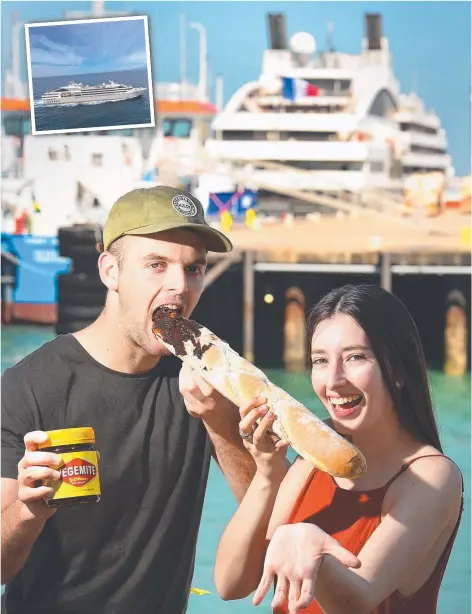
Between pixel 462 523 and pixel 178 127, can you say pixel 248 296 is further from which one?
pixel 178 127

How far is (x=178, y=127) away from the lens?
37.1m

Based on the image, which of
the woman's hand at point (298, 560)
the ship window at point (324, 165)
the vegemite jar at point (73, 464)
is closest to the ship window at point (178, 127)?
the ship window at point (324, 165)

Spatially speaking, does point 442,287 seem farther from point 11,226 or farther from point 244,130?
point 244,130

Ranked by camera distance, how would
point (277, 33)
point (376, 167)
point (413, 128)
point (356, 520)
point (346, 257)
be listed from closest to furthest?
point (356, 520) < point (346, 257) < point (376, 167) < point (277, 33) < point (413, 128)

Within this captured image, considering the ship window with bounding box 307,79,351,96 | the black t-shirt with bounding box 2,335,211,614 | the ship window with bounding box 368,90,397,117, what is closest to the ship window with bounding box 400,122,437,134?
the ship window with bounding box 368,90,397,117

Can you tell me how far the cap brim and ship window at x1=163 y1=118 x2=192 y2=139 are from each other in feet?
111

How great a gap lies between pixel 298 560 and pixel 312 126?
1421 inches

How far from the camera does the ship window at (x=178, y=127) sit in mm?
36531

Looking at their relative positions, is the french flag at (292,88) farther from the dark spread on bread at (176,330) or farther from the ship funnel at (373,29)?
the dark spread on bread at (176,330)

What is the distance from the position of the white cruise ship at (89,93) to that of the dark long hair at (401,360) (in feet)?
3.91

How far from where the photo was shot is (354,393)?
2383 mm

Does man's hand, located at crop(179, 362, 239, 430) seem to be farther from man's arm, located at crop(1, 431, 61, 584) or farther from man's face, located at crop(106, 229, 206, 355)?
man's arm, located at crop(1, 431, 61, 584)

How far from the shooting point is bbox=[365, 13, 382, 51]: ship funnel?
1630 inches

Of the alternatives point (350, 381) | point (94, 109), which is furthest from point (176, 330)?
point (94, 109)
